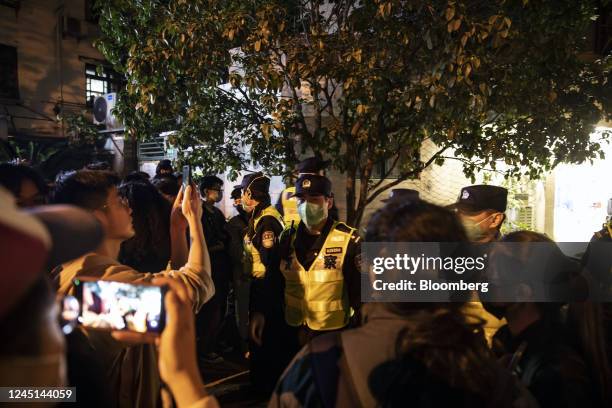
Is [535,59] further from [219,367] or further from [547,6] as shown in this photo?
[219,367]

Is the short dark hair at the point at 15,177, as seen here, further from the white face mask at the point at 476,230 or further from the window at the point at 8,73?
the window at the point at 8,73

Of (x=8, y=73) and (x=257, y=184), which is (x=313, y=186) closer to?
(x=257, y=184)

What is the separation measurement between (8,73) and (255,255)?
11.2 m

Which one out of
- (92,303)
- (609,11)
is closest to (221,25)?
(92,303)

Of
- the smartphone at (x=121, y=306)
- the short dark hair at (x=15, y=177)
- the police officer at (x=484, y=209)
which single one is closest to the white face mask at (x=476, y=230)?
the police officer at (x=484, y=209)

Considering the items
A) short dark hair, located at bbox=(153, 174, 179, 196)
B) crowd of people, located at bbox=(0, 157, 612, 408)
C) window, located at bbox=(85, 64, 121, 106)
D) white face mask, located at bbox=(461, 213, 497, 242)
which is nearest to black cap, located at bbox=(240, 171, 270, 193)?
short dark hair, located at bbox=(153, 174, 179, 196)

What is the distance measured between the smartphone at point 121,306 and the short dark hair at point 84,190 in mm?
693

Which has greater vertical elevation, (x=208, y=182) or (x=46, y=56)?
(x=46, y=56)

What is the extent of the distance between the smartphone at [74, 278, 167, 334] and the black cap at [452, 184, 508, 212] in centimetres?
274

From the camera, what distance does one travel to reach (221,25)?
4547mm

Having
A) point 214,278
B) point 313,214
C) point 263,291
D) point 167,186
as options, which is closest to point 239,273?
point 214,278

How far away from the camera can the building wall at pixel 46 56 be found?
1200cm

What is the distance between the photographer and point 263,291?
3793 mm

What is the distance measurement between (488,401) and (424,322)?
259mm
